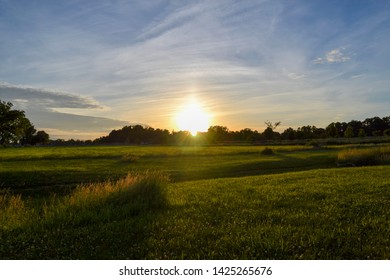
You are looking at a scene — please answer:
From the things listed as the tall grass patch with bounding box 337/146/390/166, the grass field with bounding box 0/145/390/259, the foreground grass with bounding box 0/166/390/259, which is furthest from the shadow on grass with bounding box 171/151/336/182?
the foreground grass with bounding box 0/166/390/259

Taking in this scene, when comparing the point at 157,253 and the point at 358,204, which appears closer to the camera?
the point at 157,253

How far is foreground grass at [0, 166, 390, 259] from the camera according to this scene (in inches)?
359

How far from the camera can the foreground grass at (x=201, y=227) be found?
359 inches

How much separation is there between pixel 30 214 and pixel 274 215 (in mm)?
10359

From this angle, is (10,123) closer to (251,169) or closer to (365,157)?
(251,169)

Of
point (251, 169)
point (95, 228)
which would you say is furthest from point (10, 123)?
point (95, 228)

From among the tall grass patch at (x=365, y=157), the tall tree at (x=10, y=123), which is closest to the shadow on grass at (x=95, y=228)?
the tall tree at (x=10, y=123)

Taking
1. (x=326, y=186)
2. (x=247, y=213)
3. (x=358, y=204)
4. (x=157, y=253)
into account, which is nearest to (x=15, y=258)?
(x=157, y=253)

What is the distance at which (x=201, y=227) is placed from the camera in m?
11.5

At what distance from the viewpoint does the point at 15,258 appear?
944 centimetres

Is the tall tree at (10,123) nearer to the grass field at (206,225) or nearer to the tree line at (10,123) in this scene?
the tree line at (10,123)
